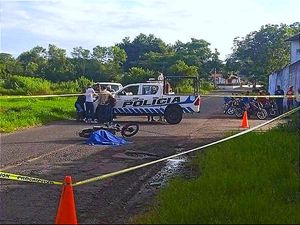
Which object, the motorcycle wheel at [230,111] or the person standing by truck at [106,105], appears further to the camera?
the motorcycle wheel at [230,111]

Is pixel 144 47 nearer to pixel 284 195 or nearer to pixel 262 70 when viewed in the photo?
pixel 262 70

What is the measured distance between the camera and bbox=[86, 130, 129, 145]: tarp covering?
1504 centimetres

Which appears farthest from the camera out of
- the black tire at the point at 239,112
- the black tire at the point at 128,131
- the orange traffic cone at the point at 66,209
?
the black tire at the point at 239,112

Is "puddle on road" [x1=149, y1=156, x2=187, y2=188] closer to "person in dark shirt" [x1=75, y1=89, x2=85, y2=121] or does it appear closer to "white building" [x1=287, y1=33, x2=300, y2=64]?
"person in dark shirt" [x1=75, y1=89, x2=85, y2=121]

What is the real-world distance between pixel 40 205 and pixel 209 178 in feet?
8.55

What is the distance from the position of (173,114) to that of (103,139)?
24.9 ft

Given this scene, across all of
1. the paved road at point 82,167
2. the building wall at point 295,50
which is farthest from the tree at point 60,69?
the paved road at point 82,167

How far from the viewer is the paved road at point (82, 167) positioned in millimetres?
7609

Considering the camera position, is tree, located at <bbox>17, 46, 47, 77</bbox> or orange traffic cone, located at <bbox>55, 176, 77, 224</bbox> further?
tree, located at <bbox>17, 46, 47, 77</bbox>

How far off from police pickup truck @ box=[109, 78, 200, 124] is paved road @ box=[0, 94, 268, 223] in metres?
2.65

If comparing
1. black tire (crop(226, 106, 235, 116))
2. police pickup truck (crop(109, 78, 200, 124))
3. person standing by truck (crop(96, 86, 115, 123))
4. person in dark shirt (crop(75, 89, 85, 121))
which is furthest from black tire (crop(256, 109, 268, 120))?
person in dark shirt (crop(75, 89, 85, 121))

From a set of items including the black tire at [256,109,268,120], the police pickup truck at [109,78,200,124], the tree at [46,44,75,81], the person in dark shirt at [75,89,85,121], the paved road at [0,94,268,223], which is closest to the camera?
the paved road at [0,94,268,223]

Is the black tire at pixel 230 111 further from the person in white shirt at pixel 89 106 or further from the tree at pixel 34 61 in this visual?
the tree at pixel 34 61

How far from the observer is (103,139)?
15.2 metres
